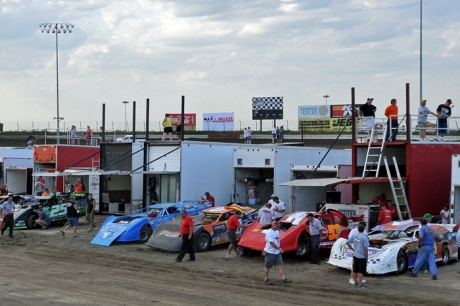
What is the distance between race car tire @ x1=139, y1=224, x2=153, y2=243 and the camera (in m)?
23.6

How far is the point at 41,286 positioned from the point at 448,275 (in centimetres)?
974

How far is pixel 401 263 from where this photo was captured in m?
17.3

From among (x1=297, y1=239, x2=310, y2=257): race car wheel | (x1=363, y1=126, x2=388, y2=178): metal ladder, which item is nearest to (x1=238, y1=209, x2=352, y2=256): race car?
(x1=297, y1=239, x2=310, y2=257): race car wheel

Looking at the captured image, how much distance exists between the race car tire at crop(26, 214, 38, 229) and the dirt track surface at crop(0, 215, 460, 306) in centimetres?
639

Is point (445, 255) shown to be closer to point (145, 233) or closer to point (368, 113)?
point (368, 113)

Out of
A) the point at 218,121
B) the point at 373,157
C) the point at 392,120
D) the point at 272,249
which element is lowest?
the point at 272,249

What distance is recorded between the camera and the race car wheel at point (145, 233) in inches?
930

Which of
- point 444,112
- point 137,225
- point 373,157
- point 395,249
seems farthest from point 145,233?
point 444,112

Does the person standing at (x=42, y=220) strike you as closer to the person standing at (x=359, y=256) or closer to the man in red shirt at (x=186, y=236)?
the man in red shirt at (x=186, y=236)

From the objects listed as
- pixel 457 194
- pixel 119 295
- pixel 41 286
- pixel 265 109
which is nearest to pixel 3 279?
pixel 41 286

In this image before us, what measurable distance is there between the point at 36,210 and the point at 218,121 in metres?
46.8

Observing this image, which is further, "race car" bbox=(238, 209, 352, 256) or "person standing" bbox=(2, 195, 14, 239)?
"person standing" bbox=(2, 195, 14, 239)

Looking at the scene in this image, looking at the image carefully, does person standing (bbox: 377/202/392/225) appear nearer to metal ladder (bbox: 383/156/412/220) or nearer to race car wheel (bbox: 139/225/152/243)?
metal ladder (bbox: 383/156/412/220)

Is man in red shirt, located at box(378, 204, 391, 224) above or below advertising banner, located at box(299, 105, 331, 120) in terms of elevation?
below
